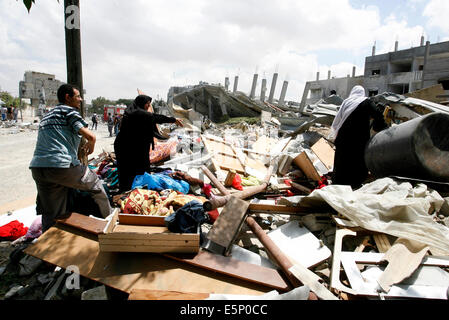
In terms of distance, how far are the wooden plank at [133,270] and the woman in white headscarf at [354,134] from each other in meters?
2.65

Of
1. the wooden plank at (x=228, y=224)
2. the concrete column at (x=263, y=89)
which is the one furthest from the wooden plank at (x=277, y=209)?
the concrete column at (x=263, y=89)

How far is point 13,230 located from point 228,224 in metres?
2.65

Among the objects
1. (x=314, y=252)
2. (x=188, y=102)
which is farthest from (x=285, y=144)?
(x=188, y=102)

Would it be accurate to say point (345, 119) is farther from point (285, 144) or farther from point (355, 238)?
point (285, 144)

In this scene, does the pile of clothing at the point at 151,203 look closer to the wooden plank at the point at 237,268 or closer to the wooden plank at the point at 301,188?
the wooden plank at the point at 237,268

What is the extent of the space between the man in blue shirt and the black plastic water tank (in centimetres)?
363

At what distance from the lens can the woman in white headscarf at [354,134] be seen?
377 cm

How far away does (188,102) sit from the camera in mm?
22641

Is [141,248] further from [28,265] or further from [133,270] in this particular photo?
[28,265]

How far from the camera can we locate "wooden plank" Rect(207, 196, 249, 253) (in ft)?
8.23

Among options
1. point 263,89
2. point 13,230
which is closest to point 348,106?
point 13,230

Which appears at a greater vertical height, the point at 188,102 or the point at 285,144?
the point at 188,102

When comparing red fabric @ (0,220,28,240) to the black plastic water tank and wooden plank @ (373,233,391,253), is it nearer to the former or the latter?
wooden plank @ (373,233,391,253)
